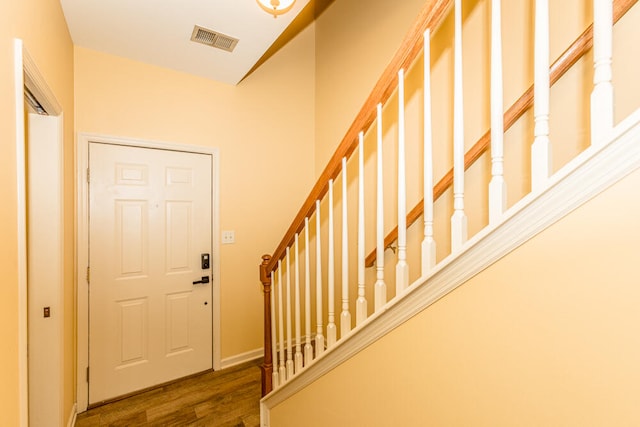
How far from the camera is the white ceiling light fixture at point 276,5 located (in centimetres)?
159

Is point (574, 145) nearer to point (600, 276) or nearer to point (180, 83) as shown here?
point (600, 276)

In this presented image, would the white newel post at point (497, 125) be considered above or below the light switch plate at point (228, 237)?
above

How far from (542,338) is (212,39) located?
2.40 metres

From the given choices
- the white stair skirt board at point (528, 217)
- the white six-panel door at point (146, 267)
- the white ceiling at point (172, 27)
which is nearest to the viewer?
the white stair skirt board at point (528, 217)

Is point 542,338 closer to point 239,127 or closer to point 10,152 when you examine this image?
point 10,152

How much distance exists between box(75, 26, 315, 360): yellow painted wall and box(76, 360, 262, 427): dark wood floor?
0.36 metres

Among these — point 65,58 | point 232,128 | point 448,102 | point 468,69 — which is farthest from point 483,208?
point 65,58

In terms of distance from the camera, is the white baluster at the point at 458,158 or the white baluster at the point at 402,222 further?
the white baluster at the point at 402,222

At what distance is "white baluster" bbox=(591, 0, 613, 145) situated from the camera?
0.60m

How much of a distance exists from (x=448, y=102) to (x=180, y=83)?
2.12 metres

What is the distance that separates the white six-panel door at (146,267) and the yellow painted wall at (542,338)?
206cm

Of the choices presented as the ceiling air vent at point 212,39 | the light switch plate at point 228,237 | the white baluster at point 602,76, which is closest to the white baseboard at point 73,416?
the light switch plate at point 228,237

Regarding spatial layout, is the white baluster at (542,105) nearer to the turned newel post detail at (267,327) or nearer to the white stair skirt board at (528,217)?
the white stair skirt board at (528,217)

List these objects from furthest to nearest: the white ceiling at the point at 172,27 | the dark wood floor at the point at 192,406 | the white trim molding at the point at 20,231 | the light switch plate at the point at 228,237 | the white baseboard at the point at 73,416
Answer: the light switch plate at the point at 228,237 < the dark wood floor at the point at 192,406 < the white baseboard at the point at 73,416 < the white ceiling at the point at 172,27 < the white trim molding at the point at 20,231
